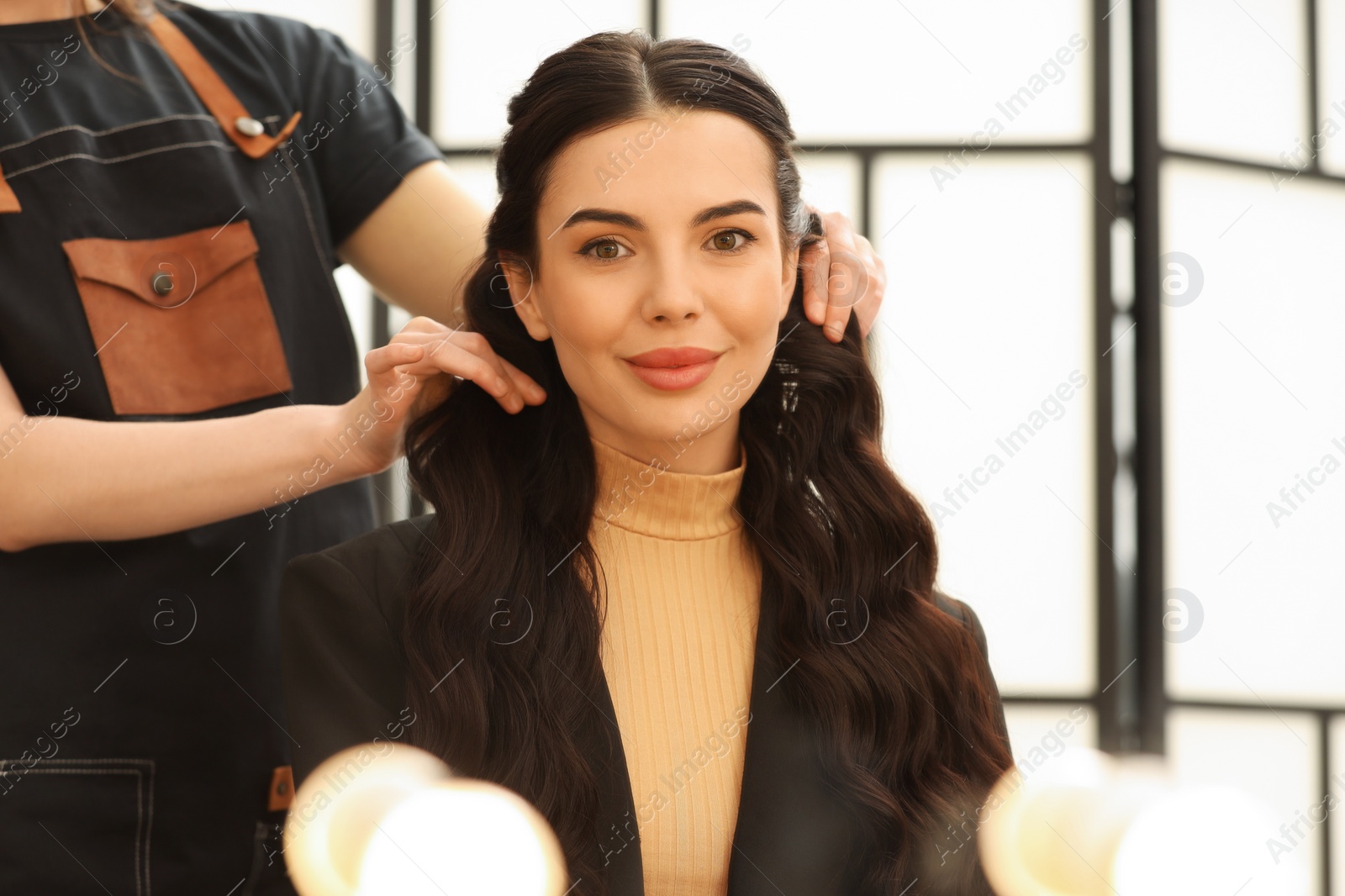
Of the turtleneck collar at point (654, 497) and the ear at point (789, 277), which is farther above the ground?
the ear at point (789, 277)

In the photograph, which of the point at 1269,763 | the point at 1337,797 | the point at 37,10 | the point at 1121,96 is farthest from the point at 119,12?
the point at 1337,797

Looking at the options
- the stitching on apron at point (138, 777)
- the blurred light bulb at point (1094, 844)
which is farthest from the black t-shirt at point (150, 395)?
the blurred light bulb at point (1094, 844)

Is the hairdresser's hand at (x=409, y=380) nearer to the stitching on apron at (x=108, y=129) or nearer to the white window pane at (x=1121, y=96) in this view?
the stitching on apron at (x=108, y=129)

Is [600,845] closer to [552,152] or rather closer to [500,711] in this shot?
[500,711]

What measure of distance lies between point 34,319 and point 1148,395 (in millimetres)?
2257

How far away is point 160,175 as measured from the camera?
1500 millimetres

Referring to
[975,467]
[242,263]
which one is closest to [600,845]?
[242,263]

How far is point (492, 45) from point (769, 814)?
2.03 m

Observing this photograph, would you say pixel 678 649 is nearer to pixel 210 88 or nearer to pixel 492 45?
pixel 210 88

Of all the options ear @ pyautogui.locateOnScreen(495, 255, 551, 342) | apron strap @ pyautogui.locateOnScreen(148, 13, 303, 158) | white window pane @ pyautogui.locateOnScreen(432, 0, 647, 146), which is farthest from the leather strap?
white window pane @ pyautogui.locateOnScreen(432, 0, 647, 146)

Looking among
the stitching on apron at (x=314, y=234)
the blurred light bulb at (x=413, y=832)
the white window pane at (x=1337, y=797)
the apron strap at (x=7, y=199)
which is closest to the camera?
the blurred light bulb at (x=413, y=832)

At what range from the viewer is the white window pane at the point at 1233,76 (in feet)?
9.05

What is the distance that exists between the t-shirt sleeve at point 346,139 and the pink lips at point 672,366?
22.0 inches

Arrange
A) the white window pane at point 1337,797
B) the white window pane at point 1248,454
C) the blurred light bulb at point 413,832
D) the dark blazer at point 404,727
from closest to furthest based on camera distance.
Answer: the blurred light bulb at point 413,832
the dark blazer at point 404,727
the white window pane at point 1248,454
the white window pane at point 1337,797
